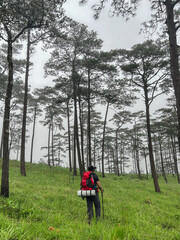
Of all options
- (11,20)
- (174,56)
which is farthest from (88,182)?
(11,20)

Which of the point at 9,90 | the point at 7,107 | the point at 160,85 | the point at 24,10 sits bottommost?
the point at 7,107

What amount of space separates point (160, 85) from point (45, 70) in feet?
32.3

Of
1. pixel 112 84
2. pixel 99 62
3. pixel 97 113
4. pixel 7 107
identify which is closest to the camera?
pixel 7 107

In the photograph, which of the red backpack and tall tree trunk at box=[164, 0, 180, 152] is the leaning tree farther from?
tall tree trunk at box=[164, 0, 180, 152]

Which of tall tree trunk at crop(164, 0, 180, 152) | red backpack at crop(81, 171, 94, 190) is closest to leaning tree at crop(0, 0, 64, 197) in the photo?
red backpack at crop(81, 171, 94, 190)

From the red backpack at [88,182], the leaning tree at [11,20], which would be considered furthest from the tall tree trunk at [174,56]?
the leaning tree at [11,20]

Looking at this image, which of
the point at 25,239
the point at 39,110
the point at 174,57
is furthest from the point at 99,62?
the point at 39,110

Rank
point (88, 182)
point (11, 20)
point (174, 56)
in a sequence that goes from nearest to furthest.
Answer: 1. point (88, 182)
2. point (174, 56)
3. point (11, 20)

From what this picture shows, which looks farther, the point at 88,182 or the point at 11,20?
the point at 11,20

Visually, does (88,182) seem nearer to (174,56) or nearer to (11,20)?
(174,56)

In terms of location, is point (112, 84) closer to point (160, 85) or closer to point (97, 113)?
point (160, 85)

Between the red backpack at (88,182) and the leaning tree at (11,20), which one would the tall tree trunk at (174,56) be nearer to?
the red backpack at (88,182)

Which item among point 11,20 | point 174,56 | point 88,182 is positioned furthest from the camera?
point 11,20

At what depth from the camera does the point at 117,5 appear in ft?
20.1
